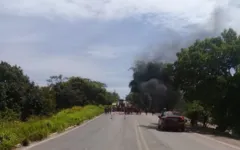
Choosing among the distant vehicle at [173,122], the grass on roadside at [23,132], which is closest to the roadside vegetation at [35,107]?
the grass on roadside at [23,132]

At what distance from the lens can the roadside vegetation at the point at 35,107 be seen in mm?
22141

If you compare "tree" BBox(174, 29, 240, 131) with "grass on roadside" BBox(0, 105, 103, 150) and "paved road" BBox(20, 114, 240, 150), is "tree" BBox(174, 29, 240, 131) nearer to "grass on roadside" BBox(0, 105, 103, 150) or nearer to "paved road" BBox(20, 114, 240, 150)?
"paved road" BBox(20, 114, 240, 150)

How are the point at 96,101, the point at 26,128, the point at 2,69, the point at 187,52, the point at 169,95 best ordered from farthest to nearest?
the point at 96,101
the point at 169,95
the point at 2,69
the point at 187,52
the point at 26,128

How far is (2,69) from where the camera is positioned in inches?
3260

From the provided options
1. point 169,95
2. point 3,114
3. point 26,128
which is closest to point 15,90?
point 3,114

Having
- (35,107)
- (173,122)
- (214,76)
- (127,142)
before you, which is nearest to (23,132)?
(127,142)

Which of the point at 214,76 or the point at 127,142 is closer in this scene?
the point at 127,142

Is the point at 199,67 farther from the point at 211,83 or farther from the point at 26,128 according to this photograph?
the point at 26,128

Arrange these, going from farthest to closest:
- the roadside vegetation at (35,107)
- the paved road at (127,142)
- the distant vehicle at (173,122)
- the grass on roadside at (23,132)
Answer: the distant vehicle at (173,122) < the roadside vegetation at (35,107) < the paved road at (127,142) < the grass on roadside at (23,132)

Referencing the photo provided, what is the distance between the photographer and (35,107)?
Result: 5412cm

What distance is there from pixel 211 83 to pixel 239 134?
4743 mm

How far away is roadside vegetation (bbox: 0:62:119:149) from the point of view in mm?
22141

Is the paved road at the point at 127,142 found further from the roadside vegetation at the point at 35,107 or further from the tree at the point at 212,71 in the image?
the tree at the point at 212,71

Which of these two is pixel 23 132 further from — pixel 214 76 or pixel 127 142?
pixel 214 76
